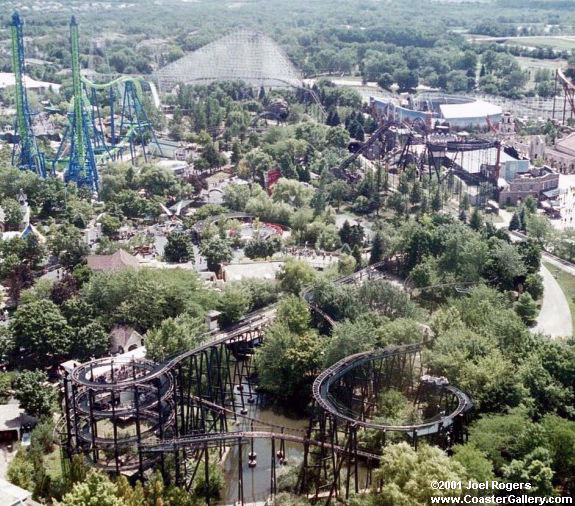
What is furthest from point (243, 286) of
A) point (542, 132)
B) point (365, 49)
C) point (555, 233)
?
point (365, 49)

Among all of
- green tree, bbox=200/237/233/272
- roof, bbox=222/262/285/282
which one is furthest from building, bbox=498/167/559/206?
green tree, bbox=200/237/233/272

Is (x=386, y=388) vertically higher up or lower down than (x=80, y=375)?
lower down

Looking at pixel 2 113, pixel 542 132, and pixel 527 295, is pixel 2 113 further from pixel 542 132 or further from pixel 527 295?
pixel 527 295

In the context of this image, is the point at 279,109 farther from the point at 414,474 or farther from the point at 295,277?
the point at 414,474

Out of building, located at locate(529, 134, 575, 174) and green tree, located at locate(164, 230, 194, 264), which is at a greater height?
building, located at locate(529, 134, 575, 174)

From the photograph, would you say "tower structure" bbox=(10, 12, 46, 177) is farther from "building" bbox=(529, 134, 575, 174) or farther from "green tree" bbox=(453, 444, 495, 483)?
"green tree" bbox=(453, 444, 495, 483)

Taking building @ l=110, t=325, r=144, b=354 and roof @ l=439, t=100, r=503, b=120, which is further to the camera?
roof @ l=439, t=100, r=503, b=120
